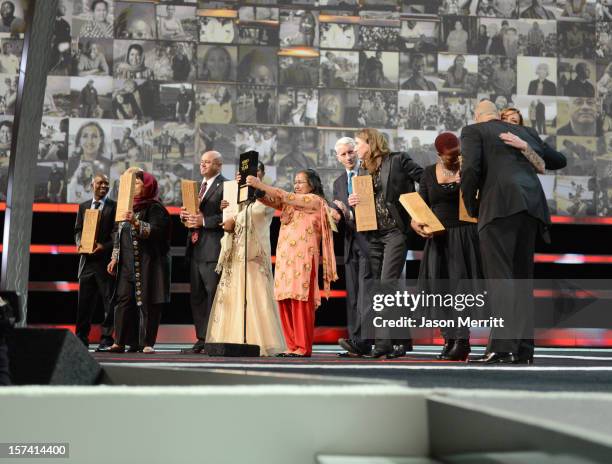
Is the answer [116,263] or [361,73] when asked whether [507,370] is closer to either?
[116,263]

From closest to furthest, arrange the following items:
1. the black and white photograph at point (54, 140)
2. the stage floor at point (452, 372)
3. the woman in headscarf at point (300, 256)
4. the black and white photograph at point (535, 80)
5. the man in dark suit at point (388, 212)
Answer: the stage floor at point (452, 372)
the man in dark suit at point (388, 212)
the woman in headscarf at point (300, 256)
the black and white photograph at point (54, 140)
the black and white photograph at point (535, 80)

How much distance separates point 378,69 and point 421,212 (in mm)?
6165

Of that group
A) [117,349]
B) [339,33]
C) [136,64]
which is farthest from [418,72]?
[117,349]

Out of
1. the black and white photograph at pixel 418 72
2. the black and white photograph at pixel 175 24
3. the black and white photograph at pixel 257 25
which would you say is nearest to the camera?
the black and white photograph at pixel 175 24

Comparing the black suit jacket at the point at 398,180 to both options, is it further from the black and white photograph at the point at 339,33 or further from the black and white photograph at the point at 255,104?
the black and white photograph at the point at 339,33

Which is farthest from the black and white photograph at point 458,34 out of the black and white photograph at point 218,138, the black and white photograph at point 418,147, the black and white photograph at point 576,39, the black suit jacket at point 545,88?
the black and white photograph at point 218,138

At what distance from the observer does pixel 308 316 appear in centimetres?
570

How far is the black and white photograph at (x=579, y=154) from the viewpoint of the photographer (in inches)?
430

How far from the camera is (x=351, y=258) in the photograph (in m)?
5.88

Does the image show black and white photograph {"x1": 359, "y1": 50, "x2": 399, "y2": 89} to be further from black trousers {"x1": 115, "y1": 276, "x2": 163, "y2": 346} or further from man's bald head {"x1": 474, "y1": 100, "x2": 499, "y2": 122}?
man's bald head {"x1": 474, "y1": 100, "x2": 499, "y2": 122}

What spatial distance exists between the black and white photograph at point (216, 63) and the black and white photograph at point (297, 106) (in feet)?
2.10

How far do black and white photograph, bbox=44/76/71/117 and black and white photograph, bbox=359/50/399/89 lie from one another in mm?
3419

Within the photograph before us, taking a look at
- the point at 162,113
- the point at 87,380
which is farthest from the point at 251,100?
the point at 87,380

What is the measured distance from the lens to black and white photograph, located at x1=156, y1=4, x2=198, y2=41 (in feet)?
34.8
